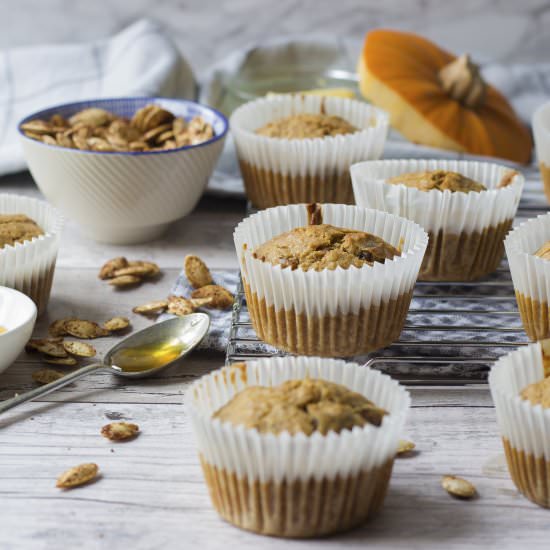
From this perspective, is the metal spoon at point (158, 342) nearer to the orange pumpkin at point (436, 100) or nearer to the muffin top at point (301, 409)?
the muffin top at point (301, 409)

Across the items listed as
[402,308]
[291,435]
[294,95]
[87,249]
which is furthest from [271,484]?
[294,95]

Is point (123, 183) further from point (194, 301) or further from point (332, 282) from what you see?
point (332, 282)

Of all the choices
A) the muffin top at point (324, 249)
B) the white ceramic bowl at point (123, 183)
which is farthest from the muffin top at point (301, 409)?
the white ceramic bowl at point (123, 183)

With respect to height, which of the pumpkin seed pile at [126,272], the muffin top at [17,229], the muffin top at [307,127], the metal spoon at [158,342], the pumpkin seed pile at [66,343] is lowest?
the pumpkin seed pile at [126,272]

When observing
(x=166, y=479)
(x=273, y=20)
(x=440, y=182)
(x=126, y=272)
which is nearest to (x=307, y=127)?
(x=440, y=182)

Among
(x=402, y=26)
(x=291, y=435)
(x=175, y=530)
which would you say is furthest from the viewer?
(x=402, y=26)

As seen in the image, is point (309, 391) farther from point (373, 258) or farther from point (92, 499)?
point (373, 258)
